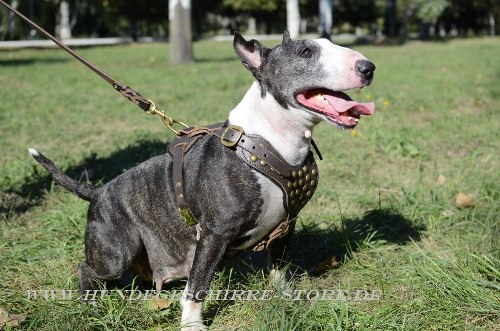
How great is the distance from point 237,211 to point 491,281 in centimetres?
122

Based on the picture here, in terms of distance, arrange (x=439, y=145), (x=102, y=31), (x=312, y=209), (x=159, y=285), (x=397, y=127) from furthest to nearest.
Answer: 1. (x=102, y=31)
2. (x=397, y=127)
3. (x=439, y=145)
4. (x=312, y=209)
5. (x=159, y=285)

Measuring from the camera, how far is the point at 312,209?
378 cm

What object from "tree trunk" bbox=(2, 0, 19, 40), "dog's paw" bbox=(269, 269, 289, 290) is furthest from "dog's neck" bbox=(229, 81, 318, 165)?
"tree trunk" bbox=(2, 0, 19, 40)

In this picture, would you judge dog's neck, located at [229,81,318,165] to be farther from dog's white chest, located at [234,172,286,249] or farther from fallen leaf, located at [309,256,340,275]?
fallen leaf, located at [309,256,340,275]

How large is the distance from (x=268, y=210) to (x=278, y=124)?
36 cm

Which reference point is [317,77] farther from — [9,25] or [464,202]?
[9,25]

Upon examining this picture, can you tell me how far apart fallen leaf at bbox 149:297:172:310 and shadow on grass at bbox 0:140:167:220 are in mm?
1603

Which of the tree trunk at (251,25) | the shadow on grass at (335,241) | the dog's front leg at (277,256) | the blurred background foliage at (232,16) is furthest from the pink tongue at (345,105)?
the tree trunk at (251,25)

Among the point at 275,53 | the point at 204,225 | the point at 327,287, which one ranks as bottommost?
the point at 327,287

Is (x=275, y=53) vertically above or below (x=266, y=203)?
above

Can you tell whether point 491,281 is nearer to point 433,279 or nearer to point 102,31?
point 433,279

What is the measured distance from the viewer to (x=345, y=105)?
213cm

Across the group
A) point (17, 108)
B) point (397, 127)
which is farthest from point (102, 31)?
point (397, 127)

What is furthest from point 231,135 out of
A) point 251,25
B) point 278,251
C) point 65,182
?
point 251,25
